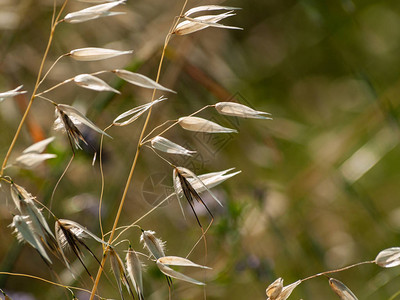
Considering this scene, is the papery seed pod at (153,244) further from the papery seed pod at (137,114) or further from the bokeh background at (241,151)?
the bokeh background at (241,151)

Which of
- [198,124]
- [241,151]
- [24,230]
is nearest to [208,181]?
[198,124]

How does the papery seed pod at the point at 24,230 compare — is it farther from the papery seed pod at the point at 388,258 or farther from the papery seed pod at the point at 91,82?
the papery seed pod at the point at 388,258

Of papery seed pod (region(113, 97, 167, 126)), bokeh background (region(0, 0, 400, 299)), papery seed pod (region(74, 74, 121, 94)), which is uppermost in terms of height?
papery seed pod (region(74, 74, 121, 94))

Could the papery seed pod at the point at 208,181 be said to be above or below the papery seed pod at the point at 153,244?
above

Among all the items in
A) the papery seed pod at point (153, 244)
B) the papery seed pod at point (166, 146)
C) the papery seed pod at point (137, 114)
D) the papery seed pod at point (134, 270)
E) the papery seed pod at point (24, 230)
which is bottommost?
the papery seed pod at point (134, 270)

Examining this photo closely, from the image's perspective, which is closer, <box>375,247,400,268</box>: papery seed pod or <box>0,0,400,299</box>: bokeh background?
<box>375,247,400,268</box>: papery seed pod

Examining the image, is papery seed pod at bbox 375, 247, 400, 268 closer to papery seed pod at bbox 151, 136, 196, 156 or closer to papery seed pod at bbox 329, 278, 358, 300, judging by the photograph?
papery seed pod at bbox 329, 278, 358, 300

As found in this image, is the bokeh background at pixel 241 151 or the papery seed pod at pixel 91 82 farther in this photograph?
the bokeh background at pixel 241 151

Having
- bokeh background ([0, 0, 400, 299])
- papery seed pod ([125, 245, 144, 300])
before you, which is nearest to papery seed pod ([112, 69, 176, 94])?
papery seed pod ([125, 245, 144, 300])

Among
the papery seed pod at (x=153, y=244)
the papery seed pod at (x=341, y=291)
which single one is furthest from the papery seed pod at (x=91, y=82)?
the papery seed pod at (x=341, y=291)

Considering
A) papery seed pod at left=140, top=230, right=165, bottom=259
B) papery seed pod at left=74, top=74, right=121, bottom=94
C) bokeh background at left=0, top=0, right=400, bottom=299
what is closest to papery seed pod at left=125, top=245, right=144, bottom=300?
papery seed pod at left=140, top=230, right=165, bottom=259

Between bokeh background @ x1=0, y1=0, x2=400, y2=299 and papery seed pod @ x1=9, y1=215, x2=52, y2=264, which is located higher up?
papery seed pod @ x1=9, y1=215, x2=52, y2=264
